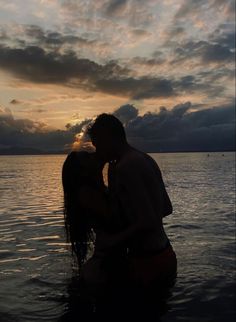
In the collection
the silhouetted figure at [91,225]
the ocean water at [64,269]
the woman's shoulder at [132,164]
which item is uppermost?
the woman's shoulder at [132,164]

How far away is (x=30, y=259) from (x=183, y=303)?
4.62m

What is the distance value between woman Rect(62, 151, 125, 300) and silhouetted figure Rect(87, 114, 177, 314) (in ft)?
0.30

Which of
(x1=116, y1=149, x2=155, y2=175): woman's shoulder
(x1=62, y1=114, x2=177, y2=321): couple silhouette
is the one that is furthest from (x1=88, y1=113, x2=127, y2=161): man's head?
(x1=116, y1=149, x2=155, y2=175): woman's shoulder

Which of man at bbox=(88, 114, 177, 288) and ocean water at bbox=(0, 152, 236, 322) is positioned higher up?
man at bbox=(88, 114, 177, 288)

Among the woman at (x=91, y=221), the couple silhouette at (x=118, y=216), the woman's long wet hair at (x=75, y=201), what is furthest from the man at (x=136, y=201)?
the woman's long wet hair at (x=75, y=201)

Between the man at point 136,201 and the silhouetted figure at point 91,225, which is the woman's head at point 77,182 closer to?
the silhouetted figure at point 91,225

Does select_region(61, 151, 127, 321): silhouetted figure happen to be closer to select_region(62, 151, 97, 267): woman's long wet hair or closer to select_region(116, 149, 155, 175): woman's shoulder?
select_region(62, 151, 97, 267): woman's long wet hair

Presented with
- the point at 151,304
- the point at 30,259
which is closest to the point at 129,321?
the point at 151,304

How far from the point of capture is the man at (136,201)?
14.2 ft

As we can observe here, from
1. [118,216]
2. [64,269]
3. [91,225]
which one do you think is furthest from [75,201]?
[64,269]

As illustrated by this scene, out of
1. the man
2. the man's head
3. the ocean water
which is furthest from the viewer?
the ocean water

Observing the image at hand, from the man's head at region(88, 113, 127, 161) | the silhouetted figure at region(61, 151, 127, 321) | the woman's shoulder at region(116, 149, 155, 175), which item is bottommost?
the silhouetted figure at region(61, 151, 127, 321)

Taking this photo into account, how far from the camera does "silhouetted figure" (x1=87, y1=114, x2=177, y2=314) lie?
14.2ft

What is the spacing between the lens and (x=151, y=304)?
221 inches
